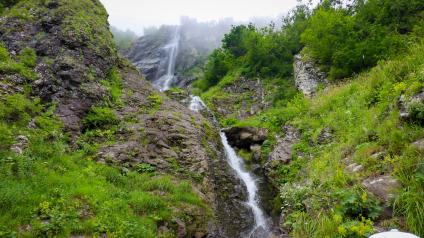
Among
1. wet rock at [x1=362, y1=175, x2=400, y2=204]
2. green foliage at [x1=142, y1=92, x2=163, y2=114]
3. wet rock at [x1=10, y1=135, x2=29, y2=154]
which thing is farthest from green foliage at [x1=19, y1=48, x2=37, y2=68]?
wet rock at [x1=362, y1=175, x2=400, y2=204]

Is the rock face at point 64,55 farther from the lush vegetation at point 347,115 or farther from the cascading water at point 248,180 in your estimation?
the lush vegetation at point 347,115

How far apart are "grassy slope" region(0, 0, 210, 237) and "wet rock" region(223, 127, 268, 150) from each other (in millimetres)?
6747

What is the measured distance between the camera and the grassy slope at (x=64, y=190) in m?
7.09

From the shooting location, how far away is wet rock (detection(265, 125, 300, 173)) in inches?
524

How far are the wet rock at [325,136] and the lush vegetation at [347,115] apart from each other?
6.5 inches

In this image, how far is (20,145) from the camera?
9.00 meters

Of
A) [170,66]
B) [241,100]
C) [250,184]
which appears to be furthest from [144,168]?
[170,66]

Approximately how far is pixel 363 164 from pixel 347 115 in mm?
4881

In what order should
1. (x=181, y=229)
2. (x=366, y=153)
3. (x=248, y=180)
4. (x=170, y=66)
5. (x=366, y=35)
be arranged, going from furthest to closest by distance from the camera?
(x=170, y=66) → (x=366, y=35) → (x=248, y=180) → (x=181, y=229) → (x=366, y=153)

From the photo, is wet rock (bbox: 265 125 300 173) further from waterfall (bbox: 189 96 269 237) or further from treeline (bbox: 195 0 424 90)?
treeline (bbox: 195 0 424 90)

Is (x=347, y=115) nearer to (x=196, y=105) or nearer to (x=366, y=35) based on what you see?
(x=366, y=35)

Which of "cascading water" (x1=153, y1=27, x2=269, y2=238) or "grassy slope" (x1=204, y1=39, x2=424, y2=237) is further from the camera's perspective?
"cascading water" (x1=153, y1=27, x2=269, y2=238)

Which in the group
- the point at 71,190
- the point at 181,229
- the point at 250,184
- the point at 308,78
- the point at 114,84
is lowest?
the point at 250,184

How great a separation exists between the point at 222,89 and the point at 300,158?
15.1m
